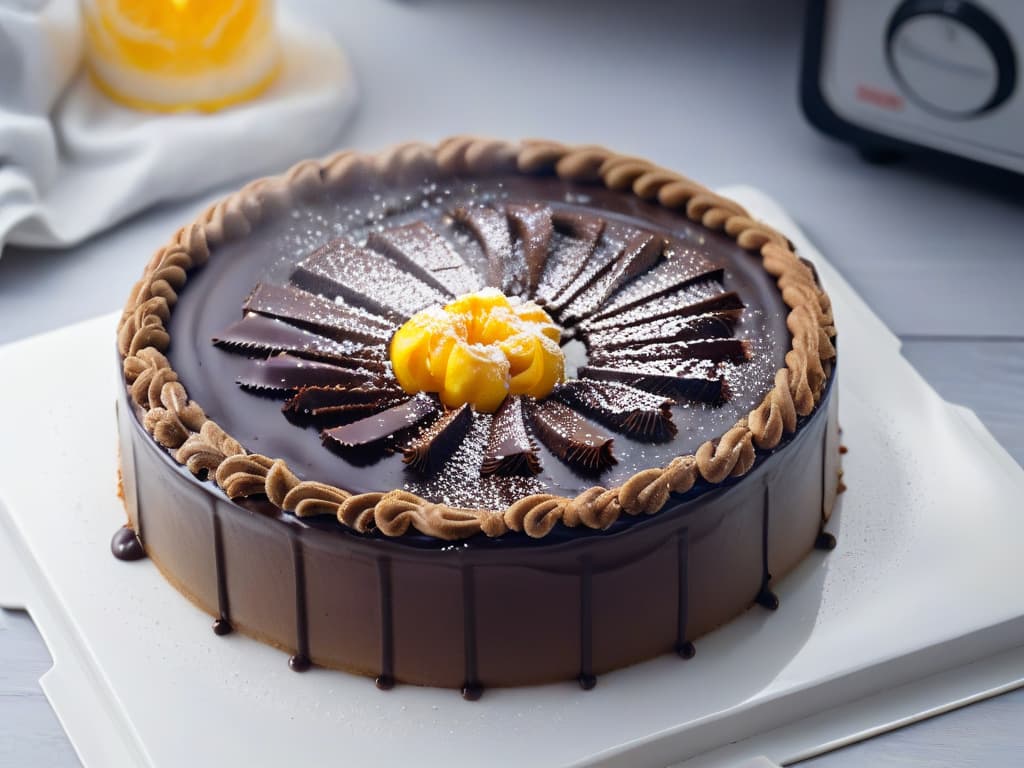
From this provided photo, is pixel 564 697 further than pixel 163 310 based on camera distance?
No

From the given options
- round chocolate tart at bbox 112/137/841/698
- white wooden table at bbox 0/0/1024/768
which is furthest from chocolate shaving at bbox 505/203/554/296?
white wooden table at bbox 0/0/1024/768

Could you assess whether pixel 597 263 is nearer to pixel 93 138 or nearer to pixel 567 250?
pixel 567 250

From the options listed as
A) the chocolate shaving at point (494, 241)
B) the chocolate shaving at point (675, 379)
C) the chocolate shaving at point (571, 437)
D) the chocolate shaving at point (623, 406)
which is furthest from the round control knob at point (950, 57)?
the chocolate shaving at point (571, 437)

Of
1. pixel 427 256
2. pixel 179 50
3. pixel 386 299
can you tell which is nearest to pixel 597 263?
pixel 427 256

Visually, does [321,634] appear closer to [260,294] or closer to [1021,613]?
[260,294]

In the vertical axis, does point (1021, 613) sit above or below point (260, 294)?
below

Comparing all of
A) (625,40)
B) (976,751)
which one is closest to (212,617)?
(976,751)

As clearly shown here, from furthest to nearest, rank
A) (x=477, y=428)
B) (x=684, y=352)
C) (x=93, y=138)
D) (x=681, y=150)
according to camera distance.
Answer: (x=681, y=150)
(x=93, y=138)
(x=684, y=352)
(x=477, y=428)
